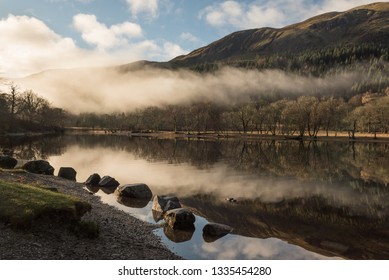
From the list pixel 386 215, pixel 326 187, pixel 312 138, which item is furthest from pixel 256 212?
pixel 312 138

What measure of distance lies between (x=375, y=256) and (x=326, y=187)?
2732 cm

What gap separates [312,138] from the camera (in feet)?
569

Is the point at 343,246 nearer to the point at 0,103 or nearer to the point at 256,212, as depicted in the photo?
the point at 256,212

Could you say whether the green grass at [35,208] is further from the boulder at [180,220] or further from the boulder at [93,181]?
the boulder at [93,181]

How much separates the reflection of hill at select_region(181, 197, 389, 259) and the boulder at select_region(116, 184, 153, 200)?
465 cm

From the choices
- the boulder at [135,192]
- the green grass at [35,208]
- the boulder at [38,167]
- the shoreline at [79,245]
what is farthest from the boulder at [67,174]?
the shoreline at [79,245]

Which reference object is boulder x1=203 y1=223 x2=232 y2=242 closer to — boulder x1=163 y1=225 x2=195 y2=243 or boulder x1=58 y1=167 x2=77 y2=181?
boulder x1=163 y1=225 x2=195 y2=243

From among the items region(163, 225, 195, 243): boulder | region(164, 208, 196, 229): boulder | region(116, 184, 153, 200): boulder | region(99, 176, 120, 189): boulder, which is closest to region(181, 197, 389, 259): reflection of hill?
region(164, 208, 196, 229): boulder

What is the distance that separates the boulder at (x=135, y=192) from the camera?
41.3 metres

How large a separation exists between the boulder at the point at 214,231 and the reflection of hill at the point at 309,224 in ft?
3.46

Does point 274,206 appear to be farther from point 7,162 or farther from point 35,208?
point 7,162

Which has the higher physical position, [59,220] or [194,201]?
[59,220]

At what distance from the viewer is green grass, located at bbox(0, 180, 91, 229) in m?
20.5

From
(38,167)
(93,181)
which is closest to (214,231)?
(93,181)
